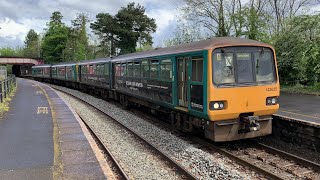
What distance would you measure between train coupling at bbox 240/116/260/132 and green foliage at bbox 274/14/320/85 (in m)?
13.0

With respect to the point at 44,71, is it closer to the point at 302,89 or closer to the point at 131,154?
the point at 302,89

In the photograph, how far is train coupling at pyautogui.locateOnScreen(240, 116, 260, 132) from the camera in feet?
29.8

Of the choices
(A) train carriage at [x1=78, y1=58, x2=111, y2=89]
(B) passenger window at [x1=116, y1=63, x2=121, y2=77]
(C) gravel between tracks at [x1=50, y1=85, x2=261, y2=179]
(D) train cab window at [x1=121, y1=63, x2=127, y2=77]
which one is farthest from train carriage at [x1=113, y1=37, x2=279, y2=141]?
(A) train carriage at [x1=78, y1=58, x2=111, y2=89]

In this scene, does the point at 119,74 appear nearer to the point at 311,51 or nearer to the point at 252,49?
the point at 252,49

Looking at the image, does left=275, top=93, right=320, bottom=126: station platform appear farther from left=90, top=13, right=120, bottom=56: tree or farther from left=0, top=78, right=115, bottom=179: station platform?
left=90, top=13, right=120, bottom=56: tree

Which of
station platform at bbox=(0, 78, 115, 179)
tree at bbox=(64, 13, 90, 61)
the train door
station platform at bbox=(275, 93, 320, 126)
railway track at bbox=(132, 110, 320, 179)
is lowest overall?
railway track at bbox=(132, 110, 320, 179)

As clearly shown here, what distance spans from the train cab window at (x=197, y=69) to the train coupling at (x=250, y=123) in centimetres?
155

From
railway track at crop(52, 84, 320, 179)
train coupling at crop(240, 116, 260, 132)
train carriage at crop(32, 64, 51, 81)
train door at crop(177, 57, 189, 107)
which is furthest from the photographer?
train carriage at crop(32, 64, 51, 81)

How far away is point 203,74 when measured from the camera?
9.11 m

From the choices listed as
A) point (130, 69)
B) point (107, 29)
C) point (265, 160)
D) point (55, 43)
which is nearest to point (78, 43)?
point (107, 29)

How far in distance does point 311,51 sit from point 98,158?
17402mm

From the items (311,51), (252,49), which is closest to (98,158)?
(252,49)

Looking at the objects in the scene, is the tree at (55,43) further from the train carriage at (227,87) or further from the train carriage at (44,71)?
the train carriage at (227,87)

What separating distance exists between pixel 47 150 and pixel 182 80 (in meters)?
4.42
